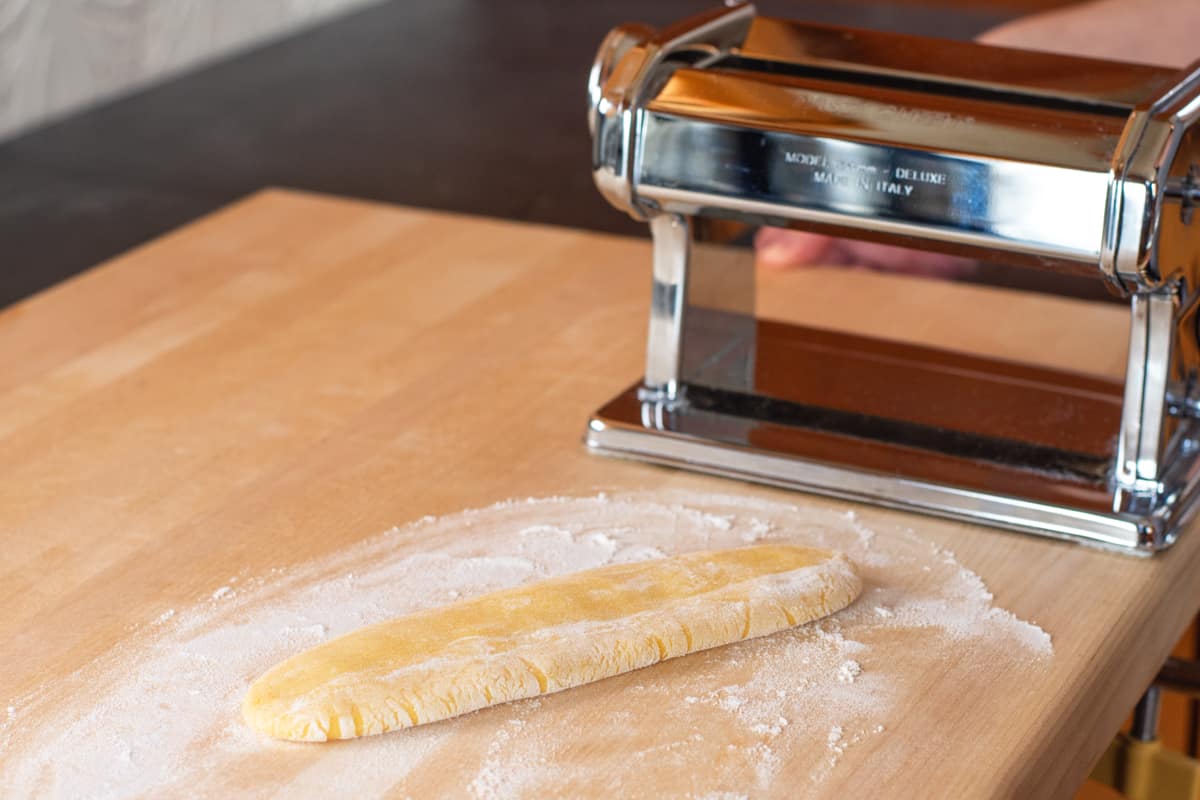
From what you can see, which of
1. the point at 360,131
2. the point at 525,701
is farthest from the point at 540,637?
the point at 360,131

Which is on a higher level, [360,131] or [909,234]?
[909,234]

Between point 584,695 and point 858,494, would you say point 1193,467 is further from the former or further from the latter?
point 584,695

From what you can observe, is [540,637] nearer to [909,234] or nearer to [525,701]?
[525,701]

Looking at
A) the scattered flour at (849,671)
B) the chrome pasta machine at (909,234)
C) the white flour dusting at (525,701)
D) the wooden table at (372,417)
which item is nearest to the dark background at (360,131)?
the wooden table at (372,417)

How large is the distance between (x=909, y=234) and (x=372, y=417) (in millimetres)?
351

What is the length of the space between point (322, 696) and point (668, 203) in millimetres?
342

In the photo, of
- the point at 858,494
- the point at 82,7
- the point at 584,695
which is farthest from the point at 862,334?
the point at 82,7

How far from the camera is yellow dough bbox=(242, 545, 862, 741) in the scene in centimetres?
63

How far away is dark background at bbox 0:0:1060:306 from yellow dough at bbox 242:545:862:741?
1243mm

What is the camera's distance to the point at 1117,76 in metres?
0.82

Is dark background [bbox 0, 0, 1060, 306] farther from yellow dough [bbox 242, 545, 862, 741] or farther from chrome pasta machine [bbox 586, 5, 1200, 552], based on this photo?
yellow dough [bbox 242, 545, 862, 741]

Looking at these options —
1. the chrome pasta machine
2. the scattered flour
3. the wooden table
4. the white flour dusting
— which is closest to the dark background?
the wooden table

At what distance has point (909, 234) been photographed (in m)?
0.77

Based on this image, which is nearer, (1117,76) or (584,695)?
(584,695)
